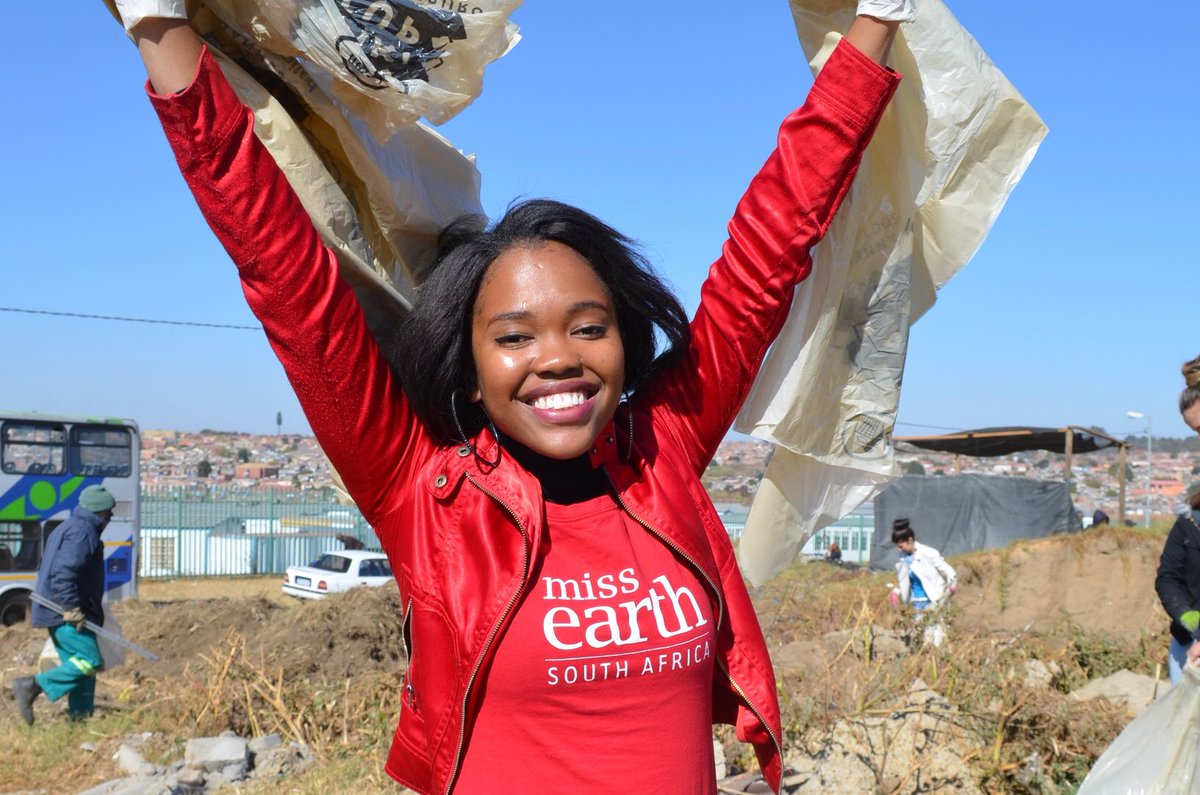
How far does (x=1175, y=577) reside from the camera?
512 cm

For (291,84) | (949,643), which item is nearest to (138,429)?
(949,643)

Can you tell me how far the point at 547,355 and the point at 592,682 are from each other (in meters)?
0.54

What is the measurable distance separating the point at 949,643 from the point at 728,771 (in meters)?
1.58

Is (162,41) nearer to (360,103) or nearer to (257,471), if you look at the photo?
(360,103)

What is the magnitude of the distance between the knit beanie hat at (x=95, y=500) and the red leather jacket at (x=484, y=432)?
7.29 metres

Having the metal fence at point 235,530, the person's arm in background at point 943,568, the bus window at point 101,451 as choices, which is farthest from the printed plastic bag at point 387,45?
the metal fence at point 235,530

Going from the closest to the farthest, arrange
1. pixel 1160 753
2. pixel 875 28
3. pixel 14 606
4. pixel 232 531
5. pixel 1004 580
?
pixel 875 28
pixel 1160 753
pixel 14 606
pixel 1004 580
pixel 232 531

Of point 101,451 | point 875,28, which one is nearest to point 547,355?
point 875,28

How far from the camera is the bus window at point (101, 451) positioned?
1564 cm

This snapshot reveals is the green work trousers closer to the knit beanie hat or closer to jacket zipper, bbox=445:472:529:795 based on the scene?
the knit beanie hat

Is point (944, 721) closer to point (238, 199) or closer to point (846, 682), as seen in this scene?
point (846, 682)

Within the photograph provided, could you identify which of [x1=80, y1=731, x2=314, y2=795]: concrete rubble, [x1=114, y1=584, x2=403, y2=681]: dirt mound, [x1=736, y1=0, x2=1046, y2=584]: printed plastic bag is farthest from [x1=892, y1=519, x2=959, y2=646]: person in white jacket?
[x1=736, y1=0, x2=1046, y2=584]: printed plastic bag

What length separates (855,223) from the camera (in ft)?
8.08

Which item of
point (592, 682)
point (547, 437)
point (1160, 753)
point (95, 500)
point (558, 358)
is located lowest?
point (1160, 753)
